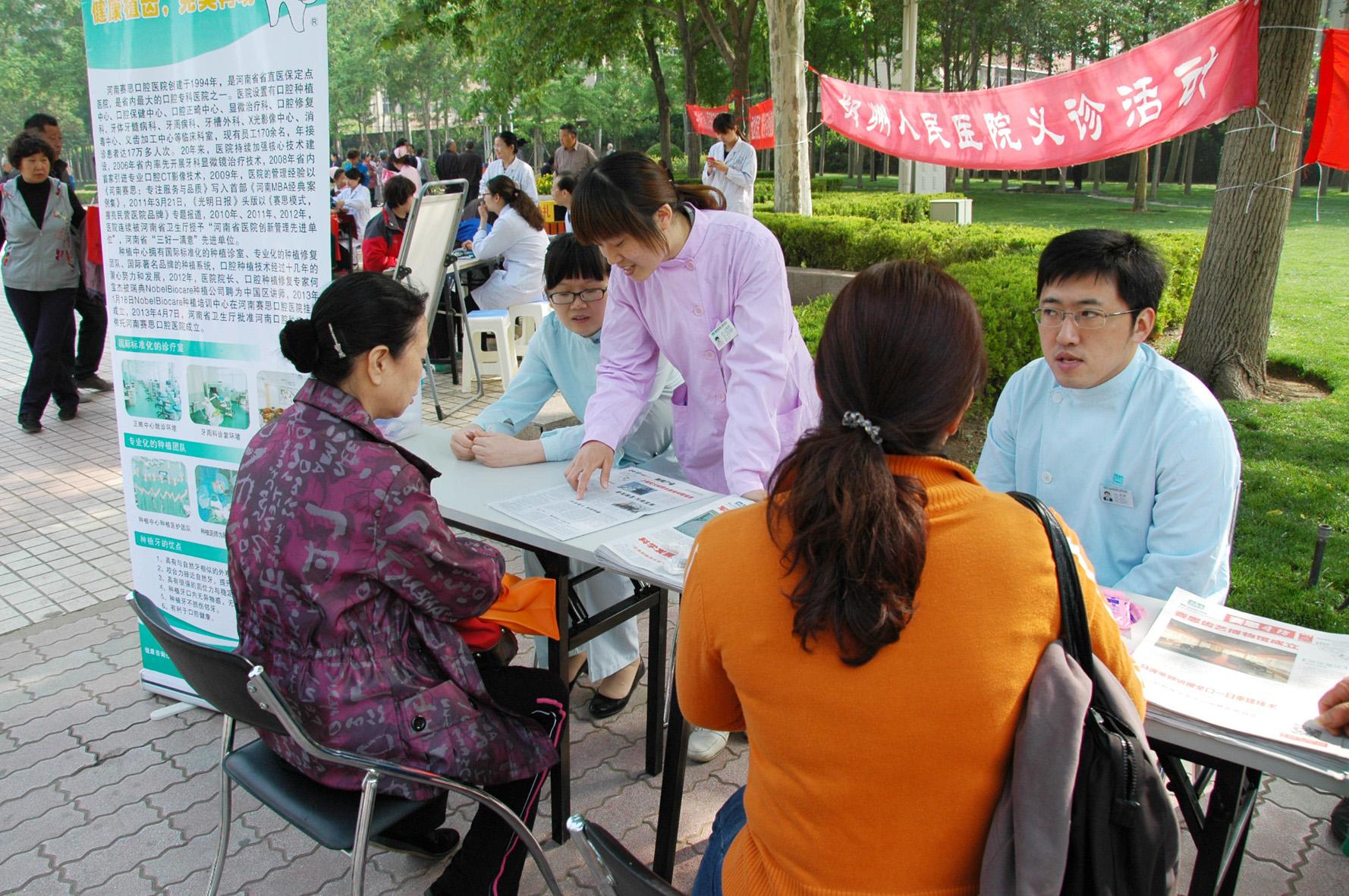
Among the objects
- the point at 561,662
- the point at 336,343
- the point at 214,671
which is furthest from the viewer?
the point at 561,662

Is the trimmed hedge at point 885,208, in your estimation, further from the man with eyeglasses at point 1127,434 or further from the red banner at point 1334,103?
the man with eyeglasses at point 1127,434

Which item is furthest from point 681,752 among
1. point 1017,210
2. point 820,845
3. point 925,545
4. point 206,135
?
point 1017,210

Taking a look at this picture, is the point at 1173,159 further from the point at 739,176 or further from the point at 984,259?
the point at 984,259

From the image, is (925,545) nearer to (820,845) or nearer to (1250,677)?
(820,845)

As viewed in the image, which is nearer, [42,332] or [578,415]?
[578,415]

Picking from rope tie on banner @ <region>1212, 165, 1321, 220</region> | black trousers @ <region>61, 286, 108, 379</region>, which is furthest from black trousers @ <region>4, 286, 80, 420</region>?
rope tie on banner @ <region>1212, 165, 1321, 220</region>

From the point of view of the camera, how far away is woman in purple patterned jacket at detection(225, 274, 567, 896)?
1.68 m

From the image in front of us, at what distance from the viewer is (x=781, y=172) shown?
10305 mm

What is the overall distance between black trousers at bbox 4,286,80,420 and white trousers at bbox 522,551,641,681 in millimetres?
4452

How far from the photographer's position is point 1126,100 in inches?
170

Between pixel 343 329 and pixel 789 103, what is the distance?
8.91 metres

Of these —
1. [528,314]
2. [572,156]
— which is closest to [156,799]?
[528,314]

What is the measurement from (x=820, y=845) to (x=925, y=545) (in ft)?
1.26

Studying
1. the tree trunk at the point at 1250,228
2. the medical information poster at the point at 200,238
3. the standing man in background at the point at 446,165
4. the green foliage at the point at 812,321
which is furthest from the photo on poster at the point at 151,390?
the standing man in background at the point at 446,165
